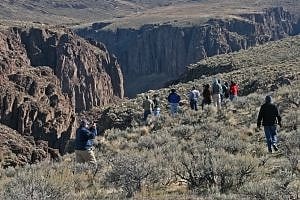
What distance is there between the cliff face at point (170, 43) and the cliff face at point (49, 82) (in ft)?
118

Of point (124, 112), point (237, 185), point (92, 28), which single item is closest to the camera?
point (237, 185)

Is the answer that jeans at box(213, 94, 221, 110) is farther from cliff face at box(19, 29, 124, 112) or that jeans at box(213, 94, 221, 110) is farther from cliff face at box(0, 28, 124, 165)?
cliff face at box(19, 29, 124, 112)

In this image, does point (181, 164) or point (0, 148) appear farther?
point (0, 148)

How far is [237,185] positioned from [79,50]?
248 ft

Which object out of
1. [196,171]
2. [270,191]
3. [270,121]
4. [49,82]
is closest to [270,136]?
[270,121]

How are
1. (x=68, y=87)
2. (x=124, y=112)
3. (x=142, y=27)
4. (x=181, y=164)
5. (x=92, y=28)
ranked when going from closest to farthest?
(x=181, y=164), (x=124, y=112), (x=68, y=87), (x=142, y=27), (x=92, y=28)

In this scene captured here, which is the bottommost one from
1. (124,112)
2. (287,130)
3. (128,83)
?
(128,83)

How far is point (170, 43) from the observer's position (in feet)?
463

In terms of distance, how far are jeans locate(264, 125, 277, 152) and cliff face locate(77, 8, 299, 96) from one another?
111m

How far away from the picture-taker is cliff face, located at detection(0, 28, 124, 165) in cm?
4659

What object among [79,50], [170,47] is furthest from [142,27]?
[79,50]

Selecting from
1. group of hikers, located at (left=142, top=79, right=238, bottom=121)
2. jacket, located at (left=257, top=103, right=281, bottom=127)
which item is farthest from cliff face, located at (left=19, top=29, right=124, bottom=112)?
jacket, located at (left=257, top=103, right=281, bottom=127)

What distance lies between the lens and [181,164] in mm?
12188

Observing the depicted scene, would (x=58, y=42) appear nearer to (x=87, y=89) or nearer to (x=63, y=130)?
(x=87, y=89)
